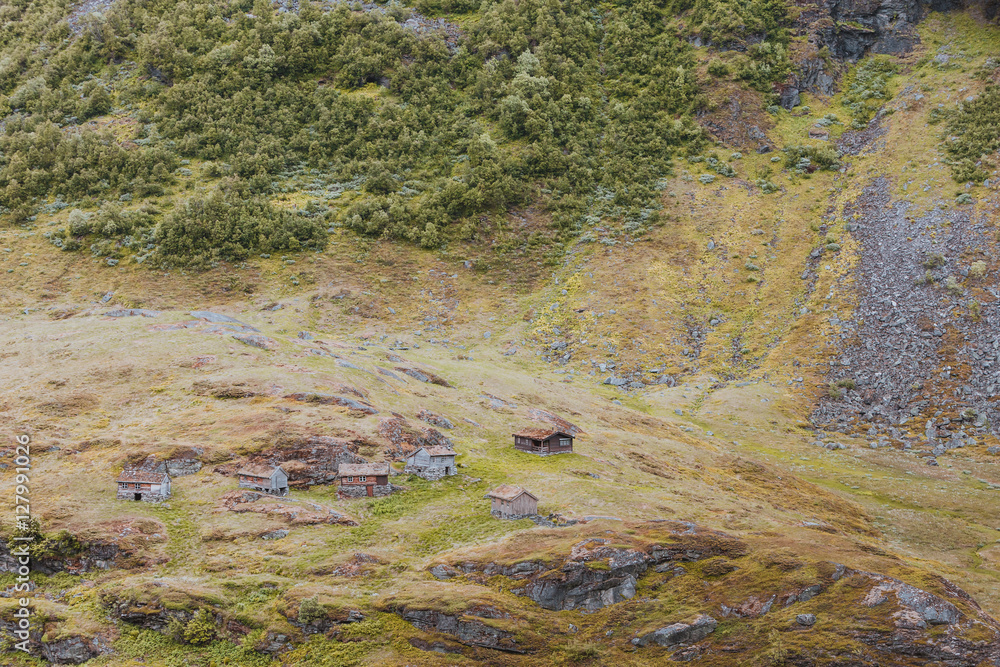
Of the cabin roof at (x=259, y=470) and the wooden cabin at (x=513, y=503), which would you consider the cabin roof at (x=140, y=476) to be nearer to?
the cabin roof at (x=259, y=470)

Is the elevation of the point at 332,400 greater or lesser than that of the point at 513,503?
lesser

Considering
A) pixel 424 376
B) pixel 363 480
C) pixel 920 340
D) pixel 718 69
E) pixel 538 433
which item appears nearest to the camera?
pixel 363 480

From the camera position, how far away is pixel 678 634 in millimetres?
30906

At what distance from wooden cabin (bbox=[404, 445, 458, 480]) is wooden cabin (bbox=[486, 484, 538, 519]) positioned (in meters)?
6.23

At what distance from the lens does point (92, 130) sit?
122m

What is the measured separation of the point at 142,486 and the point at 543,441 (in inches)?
1044

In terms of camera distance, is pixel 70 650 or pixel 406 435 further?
pixel 406 435

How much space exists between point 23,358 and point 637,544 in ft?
176

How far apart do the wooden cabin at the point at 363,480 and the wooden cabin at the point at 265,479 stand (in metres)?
3.32

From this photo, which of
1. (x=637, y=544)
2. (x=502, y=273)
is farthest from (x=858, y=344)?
(x=637, y=544)

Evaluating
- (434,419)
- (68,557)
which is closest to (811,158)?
(434,419)

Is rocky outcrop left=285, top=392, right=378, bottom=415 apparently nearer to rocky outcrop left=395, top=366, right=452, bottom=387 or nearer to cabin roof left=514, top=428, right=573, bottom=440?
cabin roof left=514, top=428, right=573, bottom=440

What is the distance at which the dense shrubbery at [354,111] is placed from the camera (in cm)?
10944

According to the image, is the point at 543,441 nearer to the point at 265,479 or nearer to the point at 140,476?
the point at 265,479
